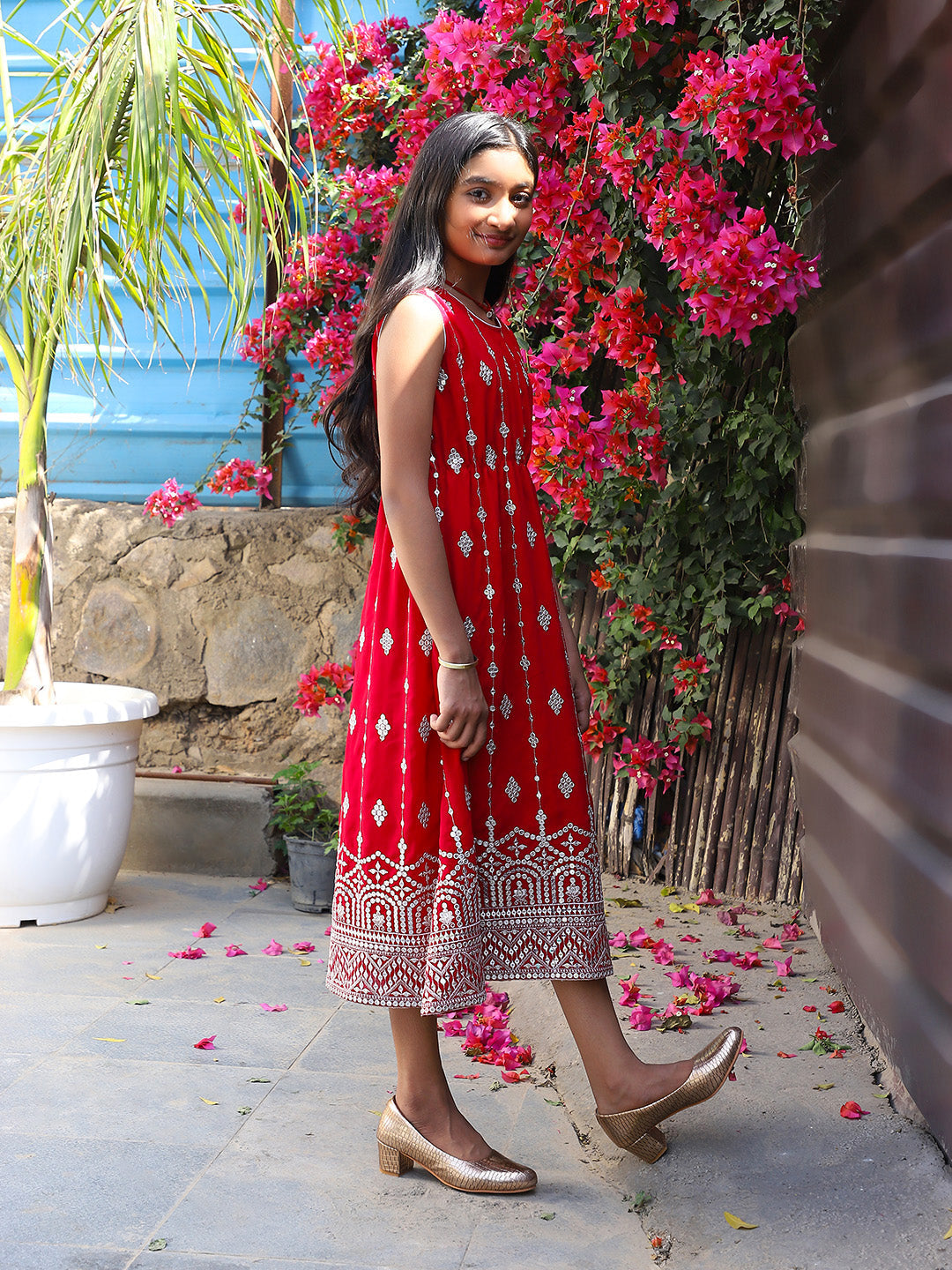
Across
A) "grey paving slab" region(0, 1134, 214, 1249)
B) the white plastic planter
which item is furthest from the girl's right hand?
the white plastic planter

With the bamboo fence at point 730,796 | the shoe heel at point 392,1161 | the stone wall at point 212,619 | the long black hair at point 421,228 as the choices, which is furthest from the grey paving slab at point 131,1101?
the stone wall at point 212,619

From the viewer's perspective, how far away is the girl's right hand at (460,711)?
1770mm

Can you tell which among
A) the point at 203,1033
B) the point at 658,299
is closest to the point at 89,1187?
the point at 203,1033

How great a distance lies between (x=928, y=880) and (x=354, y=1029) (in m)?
1.41

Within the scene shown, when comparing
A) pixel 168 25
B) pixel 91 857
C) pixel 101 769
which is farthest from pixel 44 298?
pixel 91 857

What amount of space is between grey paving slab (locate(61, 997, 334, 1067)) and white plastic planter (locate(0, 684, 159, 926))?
726 mm

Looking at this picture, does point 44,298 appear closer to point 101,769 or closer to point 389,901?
point 101,769

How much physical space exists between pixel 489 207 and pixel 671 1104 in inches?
56.8

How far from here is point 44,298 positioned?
3125 millimetres

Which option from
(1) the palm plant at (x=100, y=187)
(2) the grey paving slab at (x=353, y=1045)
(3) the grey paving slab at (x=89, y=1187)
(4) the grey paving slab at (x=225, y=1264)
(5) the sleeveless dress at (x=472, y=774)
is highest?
(1) the palm plant at (x=100, y=187)

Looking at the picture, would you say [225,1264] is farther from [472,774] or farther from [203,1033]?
[203,1033]

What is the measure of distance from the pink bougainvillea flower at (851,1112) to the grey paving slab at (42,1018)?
1.61 meters

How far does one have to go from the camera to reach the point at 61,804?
11.0 ft

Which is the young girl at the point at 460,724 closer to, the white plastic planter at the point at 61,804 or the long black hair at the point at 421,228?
the long black hair at the point at 421,228
